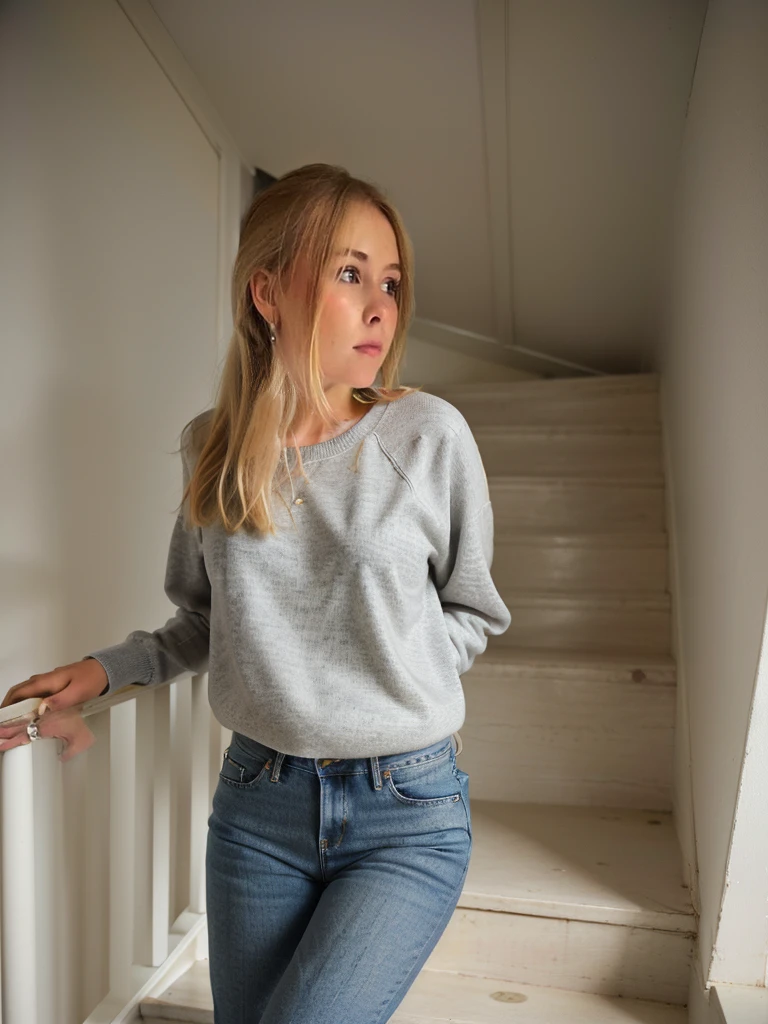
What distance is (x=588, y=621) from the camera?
2.32 m

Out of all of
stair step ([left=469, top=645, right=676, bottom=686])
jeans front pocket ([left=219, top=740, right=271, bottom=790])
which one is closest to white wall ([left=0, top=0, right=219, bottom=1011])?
jeans front pocket ([left=219, top=740, right=271, bottom=790])

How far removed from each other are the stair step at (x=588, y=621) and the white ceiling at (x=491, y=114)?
98cm

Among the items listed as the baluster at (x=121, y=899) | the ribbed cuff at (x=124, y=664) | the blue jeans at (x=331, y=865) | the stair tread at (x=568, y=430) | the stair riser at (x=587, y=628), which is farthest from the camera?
the stair tread at (x=568, y=430)

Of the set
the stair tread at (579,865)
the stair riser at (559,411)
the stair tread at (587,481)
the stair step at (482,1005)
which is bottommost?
the stair step at (482,1005)

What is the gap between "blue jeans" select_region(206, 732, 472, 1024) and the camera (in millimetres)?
977

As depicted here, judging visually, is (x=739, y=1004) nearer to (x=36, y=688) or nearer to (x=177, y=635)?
(x=177, y=635)

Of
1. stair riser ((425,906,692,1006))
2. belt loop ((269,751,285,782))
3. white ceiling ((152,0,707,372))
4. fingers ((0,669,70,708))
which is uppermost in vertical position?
white ceiling ((152,0,707,372))

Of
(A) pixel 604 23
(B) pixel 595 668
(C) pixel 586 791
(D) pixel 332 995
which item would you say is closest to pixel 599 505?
(B) pixel 595 668

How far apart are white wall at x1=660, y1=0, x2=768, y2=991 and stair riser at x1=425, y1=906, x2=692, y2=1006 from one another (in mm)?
112

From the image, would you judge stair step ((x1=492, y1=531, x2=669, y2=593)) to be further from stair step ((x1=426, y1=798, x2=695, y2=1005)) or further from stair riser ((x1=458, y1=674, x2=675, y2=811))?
stair step ((x1=426, y1=798, x2=695, y2=1005))

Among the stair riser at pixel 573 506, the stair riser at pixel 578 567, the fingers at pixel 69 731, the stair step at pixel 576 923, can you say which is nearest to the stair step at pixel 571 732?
the stair step at pixel 576 923

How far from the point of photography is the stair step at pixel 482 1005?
1.44 meters

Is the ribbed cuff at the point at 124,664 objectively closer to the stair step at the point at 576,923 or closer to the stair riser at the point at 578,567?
the stair step at the point at 576,923

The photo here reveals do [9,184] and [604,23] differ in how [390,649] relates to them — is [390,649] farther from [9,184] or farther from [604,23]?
[604,23]
